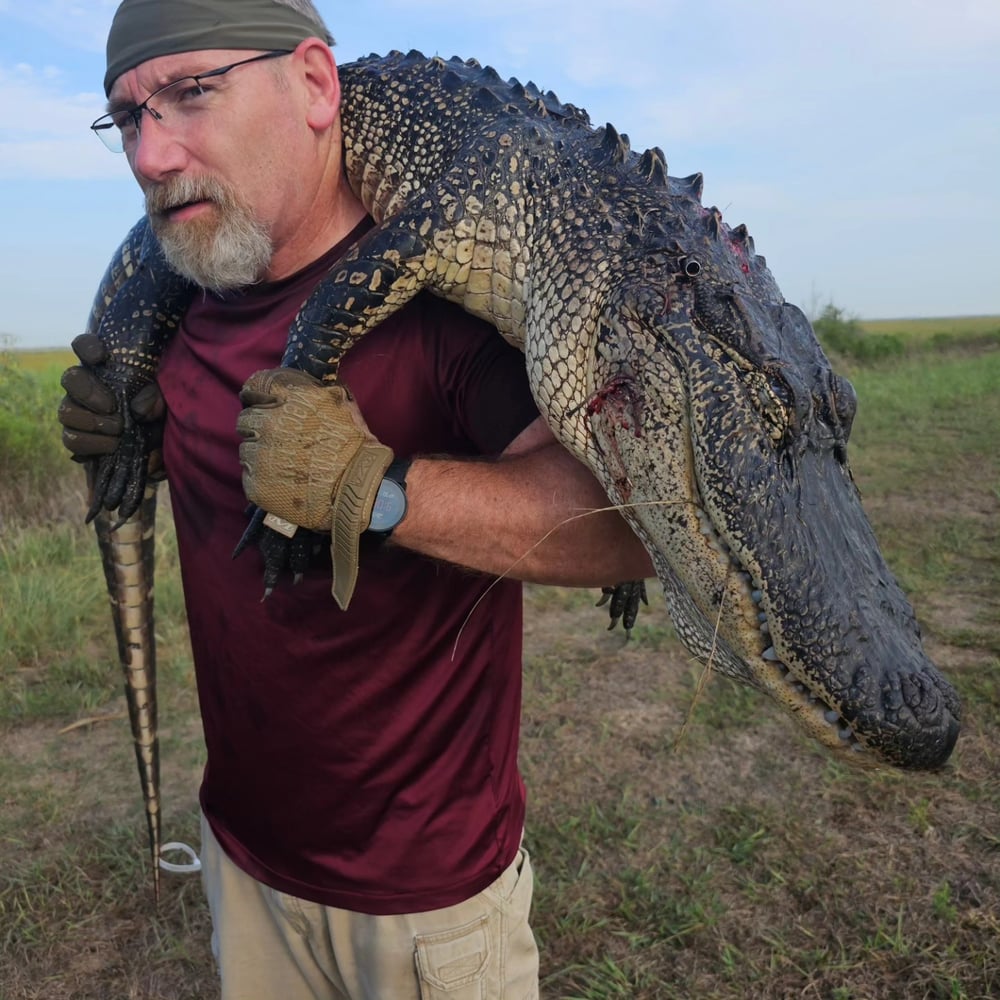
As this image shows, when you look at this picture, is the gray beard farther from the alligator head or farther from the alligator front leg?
the alligator head

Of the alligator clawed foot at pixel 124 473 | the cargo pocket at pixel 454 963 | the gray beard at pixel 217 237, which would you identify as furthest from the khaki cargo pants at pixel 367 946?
the gray beard at pixel 217 237

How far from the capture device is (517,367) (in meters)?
1.56

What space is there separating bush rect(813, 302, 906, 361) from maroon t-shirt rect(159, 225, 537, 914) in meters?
22.3

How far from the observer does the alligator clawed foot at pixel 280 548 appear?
1.54 m

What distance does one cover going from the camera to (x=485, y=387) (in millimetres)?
1542

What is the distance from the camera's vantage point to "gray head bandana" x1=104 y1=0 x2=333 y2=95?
5.13 ft

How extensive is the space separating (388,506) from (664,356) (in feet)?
1.66

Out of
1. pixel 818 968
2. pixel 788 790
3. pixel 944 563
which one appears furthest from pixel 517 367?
pixel 944 563

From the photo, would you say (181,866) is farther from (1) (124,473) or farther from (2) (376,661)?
(2) (376,661)

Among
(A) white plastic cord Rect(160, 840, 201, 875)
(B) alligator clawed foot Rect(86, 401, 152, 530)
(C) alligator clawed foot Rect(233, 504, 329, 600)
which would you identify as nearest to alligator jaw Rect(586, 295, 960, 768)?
(C) alligator clawed foot Rect(233, 504, 329, 600)

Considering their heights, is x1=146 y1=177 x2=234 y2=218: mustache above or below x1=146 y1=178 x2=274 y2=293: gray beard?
above

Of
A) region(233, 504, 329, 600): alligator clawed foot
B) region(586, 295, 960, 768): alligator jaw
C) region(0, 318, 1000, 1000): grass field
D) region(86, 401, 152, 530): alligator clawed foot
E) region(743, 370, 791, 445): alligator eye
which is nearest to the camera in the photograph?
region(586, 295, 960, 768): alligator jaw

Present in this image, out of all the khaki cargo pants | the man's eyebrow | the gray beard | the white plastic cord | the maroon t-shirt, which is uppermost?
the man's eyebrow

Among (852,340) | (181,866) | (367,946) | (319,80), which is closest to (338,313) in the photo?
(319,80)
